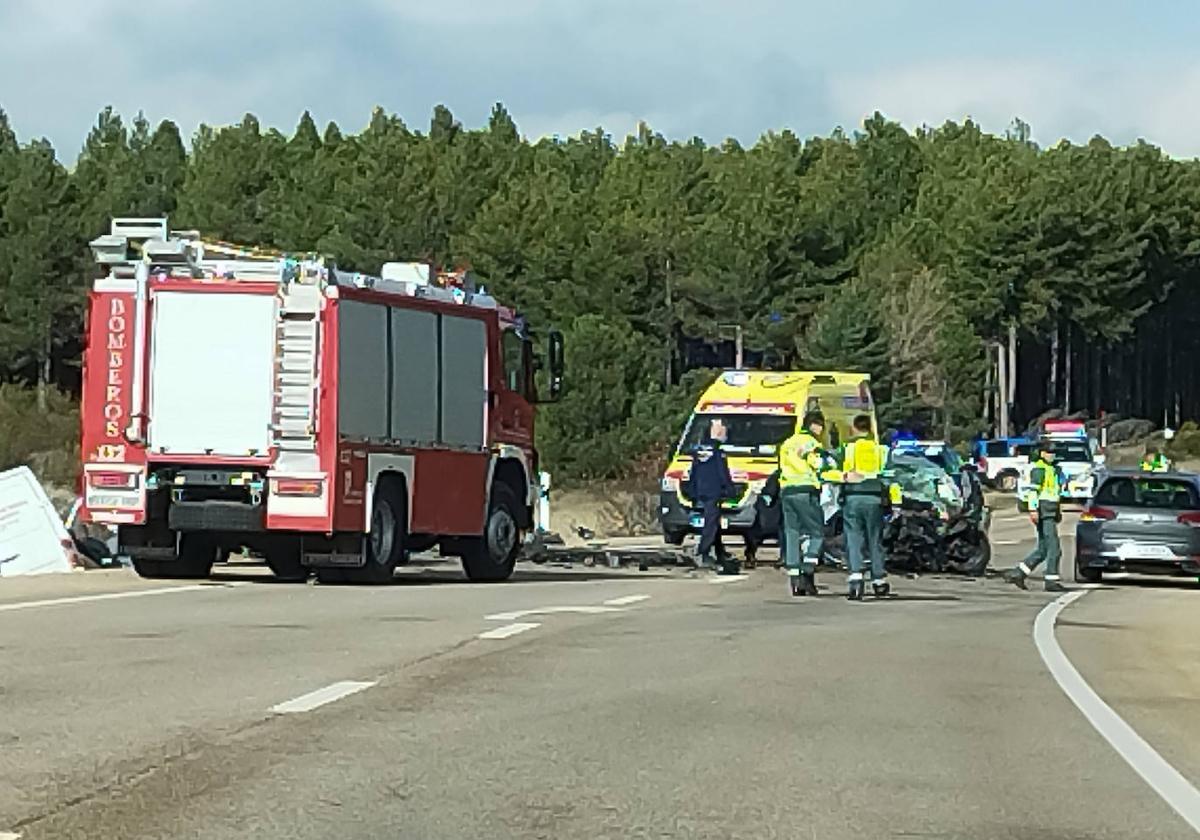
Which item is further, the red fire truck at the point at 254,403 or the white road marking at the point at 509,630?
the red fire truck at the point at 254,403

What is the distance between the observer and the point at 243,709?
1107 centimetres

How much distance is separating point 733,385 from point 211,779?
82.2 feet

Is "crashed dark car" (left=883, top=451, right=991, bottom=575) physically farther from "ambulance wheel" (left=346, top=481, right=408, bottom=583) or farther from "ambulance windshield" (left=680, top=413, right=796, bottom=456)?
"ambulance wheel" (left=346, top=481, right=408, bottom=583)

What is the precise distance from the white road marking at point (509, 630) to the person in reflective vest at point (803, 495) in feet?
16.9

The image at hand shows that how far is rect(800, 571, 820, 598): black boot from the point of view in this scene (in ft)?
72.8

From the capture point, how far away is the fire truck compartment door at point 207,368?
21.3 m

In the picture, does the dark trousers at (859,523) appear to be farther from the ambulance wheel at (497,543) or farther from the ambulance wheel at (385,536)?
the ambulance wheel at (385,536)

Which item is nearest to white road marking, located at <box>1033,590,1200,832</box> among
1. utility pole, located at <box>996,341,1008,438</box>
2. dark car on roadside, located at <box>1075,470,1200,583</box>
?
dark car on roadside, located at <box>1075,470,1200,583</box>

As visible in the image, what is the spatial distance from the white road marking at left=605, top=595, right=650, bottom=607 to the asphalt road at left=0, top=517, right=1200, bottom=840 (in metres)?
0.96

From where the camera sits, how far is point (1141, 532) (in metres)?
28.7

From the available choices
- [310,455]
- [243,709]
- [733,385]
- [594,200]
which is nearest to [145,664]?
[243,709]

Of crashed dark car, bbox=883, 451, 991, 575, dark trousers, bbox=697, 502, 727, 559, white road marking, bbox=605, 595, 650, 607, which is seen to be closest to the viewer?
white road marking, bbox=605, 595, 650, 607

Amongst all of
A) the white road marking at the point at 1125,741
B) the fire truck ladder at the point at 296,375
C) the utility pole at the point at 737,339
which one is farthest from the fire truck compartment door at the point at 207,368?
the utility pole at the point at 737,339

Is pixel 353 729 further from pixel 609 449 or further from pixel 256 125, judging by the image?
pixel 256 125
